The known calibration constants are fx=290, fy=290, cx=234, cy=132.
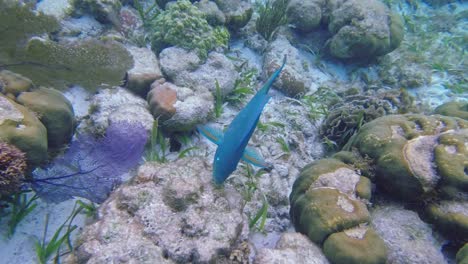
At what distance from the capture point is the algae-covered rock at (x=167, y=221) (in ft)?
8.02

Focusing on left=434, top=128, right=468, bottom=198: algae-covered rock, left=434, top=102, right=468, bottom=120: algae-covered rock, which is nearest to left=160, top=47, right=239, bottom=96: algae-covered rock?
left=434, top=128, right=468, bottom=198: algae-covered rock

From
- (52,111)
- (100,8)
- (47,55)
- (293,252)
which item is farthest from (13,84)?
(293,252)

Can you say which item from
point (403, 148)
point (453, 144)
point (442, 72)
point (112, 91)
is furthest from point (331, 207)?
point (442, 72)

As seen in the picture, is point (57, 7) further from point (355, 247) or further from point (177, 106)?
point (355, 247)

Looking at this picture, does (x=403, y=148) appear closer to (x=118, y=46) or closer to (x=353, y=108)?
(x=353, y=108)

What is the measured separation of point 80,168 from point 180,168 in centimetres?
117

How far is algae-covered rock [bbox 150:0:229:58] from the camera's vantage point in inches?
209

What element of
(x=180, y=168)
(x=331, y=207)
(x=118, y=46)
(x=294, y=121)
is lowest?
(x=294, y=121)

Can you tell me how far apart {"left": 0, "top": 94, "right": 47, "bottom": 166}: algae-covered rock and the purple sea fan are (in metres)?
0.26

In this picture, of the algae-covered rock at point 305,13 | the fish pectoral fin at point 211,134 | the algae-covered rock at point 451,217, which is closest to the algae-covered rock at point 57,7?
the fish pectoral fin at point 211,134

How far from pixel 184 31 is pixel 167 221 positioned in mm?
3806

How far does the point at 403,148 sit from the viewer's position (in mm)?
Result: 3492

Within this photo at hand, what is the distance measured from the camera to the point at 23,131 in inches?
110

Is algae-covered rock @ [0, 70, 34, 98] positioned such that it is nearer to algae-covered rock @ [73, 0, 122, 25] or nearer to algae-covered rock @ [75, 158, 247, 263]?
algae-covered rock @ [75, 158, 247, 263]
